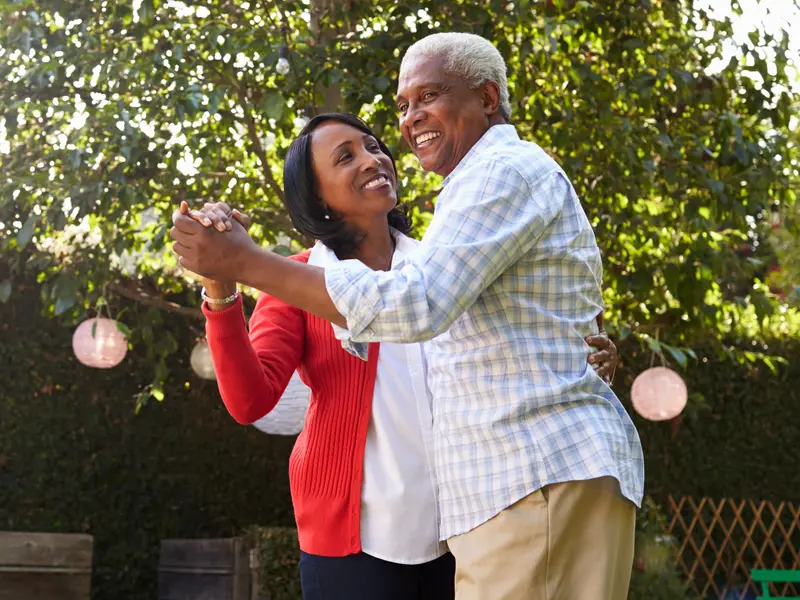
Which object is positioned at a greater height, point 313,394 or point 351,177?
point 351,177

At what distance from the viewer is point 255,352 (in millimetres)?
1895

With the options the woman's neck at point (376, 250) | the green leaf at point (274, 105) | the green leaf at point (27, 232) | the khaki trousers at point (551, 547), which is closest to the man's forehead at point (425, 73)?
the woman's neck at point (376, 250)

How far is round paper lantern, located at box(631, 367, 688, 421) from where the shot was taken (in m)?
5.84

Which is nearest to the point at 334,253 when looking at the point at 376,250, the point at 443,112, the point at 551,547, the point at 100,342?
the point at 376,250

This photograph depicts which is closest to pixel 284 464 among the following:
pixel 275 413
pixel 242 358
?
pixel 275 413

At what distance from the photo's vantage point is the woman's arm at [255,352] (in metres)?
1.79

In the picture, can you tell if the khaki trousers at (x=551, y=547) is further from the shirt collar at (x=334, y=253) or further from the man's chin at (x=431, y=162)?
the shirt collar at (x=334, y=253)

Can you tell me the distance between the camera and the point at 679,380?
5.85 m

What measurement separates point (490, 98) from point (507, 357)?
46 cm

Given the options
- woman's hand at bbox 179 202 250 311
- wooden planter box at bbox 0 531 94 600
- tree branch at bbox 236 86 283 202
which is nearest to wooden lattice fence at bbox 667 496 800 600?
tree branch at bbox 236 86 283 202

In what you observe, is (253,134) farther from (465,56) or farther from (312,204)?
(465,56)

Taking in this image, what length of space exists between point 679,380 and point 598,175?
4.46 feet

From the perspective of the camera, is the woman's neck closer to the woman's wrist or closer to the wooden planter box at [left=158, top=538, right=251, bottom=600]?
the woman's wrist

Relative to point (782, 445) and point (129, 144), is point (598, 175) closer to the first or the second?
point (129, 144)
